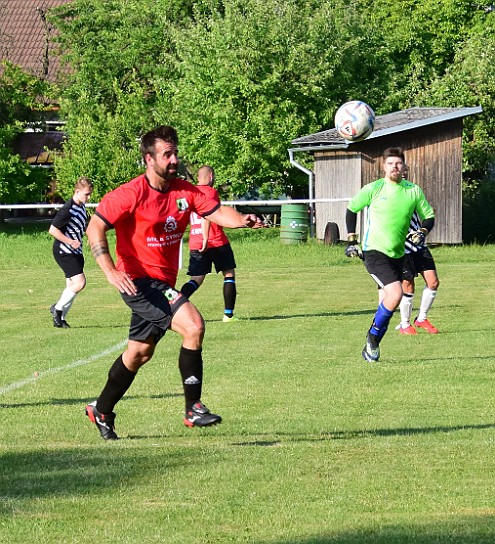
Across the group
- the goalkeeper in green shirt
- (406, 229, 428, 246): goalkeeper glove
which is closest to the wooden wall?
(406, 229, 428, 246): goalkeeper glove

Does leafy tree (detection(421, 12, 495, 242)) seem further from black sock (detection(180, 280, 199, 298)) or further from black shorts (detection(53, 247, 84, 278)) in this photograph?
black sock (detection(180, 280, 199, 298))

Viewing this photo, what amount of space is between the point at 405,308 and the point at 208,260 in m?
2.99

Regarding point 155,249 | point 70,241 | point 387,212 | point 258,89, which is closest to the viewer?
point 155,249

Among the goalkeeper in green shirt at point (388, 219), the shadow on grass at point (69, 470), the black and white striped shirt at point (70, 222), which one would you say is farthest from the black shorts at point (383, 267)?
the shadow on grass at point (69, 470)

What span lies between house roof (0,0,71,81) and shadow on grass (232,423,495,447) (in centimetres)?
5081

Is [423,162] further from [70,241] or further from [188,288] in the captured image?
[188,288]

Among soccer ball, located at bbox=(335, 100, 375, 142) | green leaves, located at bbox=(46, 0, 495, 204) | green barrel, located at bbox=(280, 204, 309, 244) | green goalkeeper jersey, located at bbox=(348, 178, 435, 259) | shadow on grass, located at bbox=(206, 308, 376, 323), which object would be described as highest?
green leaves, located at bbox=(46, 0, 495, 204)

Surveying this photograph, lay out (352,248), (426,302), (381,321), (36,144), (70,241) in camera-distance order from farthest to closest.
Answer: (36,144)
(70,241)
(426,302)
(352,248)
(381,321)

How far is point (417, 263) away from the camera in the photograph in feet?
50.9

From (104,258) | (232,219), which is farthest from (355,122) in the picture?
(104,258)

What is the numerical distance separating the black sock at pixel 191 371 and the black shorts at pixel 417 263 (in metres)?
7.81

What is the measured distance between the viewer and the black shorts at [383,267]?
12703 mm

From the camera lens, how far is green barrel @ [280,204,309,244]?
34.0 metres

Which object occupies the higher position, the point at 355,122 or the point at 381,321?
the point at 355,122
